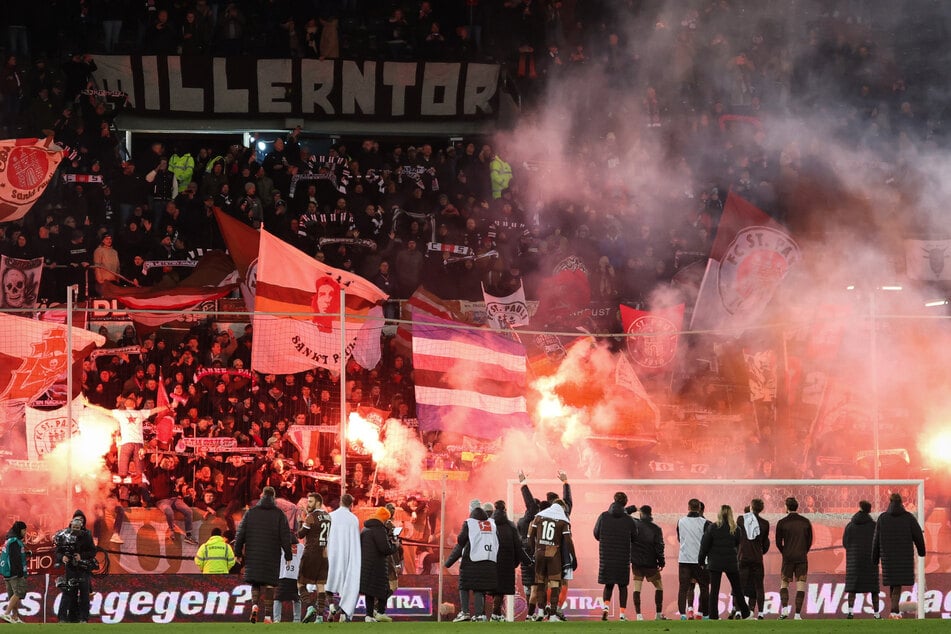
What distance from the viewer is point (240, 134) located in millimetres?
25609

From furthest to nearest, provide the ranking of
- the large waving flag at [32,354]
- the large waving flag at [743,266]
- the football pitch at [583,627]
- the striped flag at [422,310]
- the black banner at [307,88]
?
the black banner at [307,88], the large waving flag at [743,266], the striped flag at [422,310], the large waving flag at [32,354], the football pitch at [583,627]

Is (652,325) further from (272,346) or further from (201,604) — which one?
(201,604)

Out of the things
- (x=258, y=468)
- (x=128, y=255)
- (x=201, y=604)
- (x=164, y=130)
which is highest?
(x=164, y=130)

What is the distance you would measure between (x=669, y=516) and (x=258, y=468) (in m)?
5.29

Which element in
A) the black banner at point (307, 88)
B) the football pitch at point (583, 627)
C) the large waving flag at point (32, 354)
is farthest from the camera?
the black banner at point (307, 88)

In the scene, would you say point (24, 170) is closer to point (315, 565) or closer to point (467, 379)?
point (467, 379)

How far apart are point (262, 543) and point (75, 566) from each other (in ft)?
7.45

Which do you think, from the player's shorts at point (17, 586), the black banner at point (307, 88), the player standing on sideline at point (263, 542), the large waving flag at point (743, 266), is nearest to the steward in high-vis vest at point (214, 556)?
the player's shorts at point (17, 586)

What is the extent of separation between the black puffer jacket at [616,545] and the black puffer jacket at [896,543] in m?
2.54

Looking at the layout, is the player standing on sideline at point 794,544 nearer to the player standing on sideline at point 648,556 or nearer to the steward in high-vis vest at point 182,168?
the player standing on sideline at point 648,556

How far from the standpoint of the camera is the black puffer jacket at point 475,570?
1316 centimetres

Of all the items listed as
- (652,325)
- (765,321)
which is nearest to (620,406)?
(652,325)

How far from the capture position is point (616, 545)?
13.2 m

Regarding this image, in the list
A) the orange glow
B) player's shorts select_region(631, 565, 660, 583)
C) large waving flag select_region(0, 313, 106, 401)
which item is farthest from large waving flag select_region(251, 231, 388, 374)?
the orange glow
